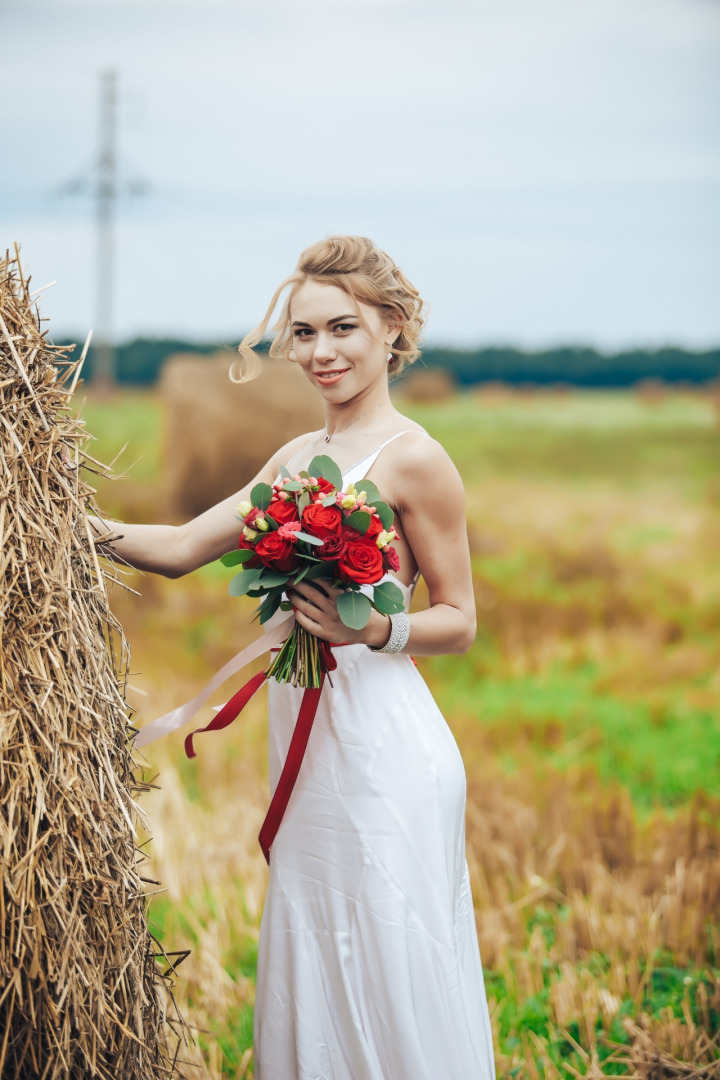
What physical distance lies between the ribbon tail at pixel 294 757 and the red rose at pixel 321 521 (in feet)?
1.34

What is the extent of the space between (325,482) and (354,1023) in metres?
1.29

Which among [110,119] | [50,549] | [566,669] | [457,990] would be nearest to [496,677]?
[566,669]

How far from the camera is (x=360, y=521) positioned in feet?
6.70

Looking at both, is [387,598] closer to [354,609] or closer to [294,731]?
[354,609]

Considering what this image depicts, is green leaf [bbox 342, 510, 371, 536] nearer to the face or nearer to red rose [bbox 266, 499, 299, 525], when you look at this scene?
red rose [bbox 266, 499, 299, 525]

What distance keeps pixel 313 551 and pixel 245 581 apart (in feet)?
0.54

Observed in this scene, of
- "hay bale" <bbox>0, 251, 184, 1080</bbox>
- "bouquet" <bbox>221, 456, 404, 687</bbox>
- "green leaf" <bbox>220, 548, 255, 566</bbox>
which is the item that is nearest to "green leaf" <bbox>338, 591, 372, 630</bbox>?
"bouquet" <bbox>221, 456, 404, 687</bbox>

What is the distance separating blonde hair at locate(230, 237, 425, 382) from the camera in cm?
238

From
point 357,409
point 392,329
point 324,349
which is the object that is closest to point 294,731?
point 357,409

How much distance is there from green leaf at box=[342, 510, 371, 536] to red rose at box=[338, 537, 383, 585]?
42mm

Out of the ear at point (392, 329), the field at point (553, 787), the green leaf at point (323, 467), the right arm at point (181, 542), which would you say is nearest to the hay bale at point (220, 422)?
the field at point (553, 787)

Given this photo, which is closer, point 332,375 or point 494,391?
point 332,375

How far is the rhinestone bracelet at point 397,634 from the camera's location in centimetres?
220

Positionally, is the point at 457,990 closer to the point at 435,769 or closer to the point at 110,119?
the point at 435,769
